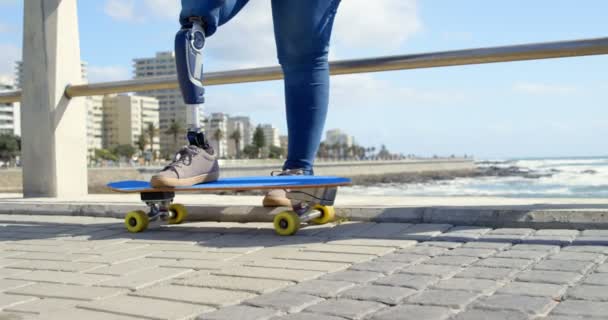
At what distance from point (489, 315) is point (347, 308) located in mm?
369

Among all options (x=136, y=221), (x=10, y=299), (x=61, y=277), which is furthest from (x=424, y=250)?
(x=136, y=221)

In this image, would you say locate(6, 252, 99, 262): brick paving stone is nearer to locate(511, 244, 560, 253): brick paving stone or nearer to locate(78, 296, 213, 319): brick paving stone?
locate(78, 296, 213, 319): brick paving stone

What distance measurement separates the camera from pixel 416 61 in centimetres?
393

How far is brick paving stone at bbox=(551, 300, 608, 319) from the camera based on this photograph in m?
1.47

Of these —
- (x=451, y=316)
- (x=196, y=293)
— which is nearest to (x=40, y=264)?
(x=196, y=293)

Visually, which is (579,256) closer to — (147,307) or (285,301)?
(285,301)

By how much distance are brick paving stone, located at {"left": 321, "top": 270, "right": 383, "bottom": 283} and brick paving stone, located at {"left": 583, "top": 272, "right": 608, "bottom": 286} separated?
2.14 ft

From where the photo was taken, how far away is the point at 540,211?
2.91m

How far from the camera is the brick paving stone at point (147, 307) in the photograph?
158cm

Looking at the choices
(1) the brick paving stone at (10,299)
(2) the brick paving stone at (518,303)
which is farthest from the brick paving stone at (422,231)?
(1) the brick paving stone at (10,299)

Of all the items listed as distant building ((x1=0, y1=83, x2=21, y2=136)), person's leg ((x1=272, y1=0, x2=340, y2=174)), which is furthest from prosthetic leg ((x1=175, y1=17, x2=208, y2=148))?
distant building ((x1=0, y1=83, x2=21, y2=136))

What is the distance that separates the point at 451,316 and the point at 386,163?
97705 mm

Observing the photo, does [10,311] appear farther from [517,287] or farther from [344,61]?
[344,61]

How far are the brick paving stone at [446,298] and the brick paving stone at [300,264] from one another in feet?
1.56
